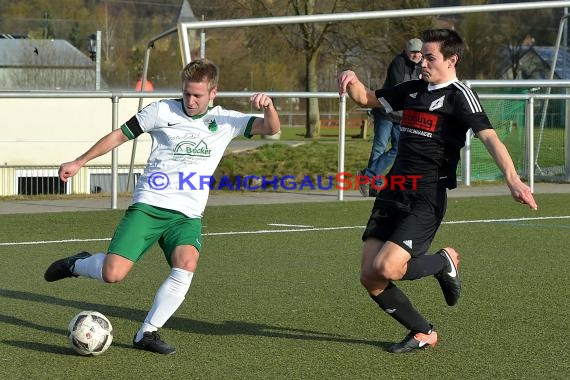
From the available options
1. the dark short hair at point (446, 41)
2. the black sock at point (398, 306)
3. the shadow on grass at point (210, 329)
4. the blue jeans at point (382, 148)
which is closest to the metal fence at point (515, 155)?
the blue jeans at point (382, 148)

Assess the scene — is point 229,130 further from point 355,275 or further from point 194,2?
point 194,2

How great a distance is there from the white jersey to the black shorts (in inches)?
37.5

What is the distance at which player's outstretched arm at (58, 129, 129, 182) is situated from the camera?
6.37 metres

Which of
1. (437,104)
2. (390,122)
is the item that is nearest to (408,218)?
(437,104)

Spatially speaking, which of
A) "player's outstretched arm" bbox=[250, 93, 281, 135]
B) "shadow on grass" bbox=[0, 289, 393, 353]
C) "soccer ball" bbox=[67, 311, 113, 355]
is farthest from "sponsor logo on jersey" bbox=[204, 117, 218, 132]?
"soccer ball" bbox=[67, 311, 113, 355]

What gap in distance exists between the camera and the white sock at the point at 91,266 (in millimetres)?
6387

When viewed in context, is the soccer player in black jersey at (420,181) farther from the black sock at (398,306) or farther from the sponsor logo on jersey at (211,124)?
the sponsor logo on jersey at (211,124)

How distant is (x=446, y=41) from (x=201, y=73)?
1.42m

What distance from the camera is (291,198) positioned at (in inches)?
603

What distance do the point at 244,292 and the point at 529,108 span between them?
9.06m

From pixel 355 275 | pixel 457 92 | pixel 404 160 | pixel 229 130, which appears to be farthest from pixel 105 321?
pixel 355 275

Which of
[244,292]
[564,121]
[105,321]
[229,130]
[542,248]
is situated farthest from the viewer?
[564,121]

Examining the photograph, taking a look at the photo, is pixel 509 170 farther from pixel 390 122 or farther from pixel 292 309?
pixel 390 122

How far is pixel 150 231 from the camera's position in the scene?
636 cm
